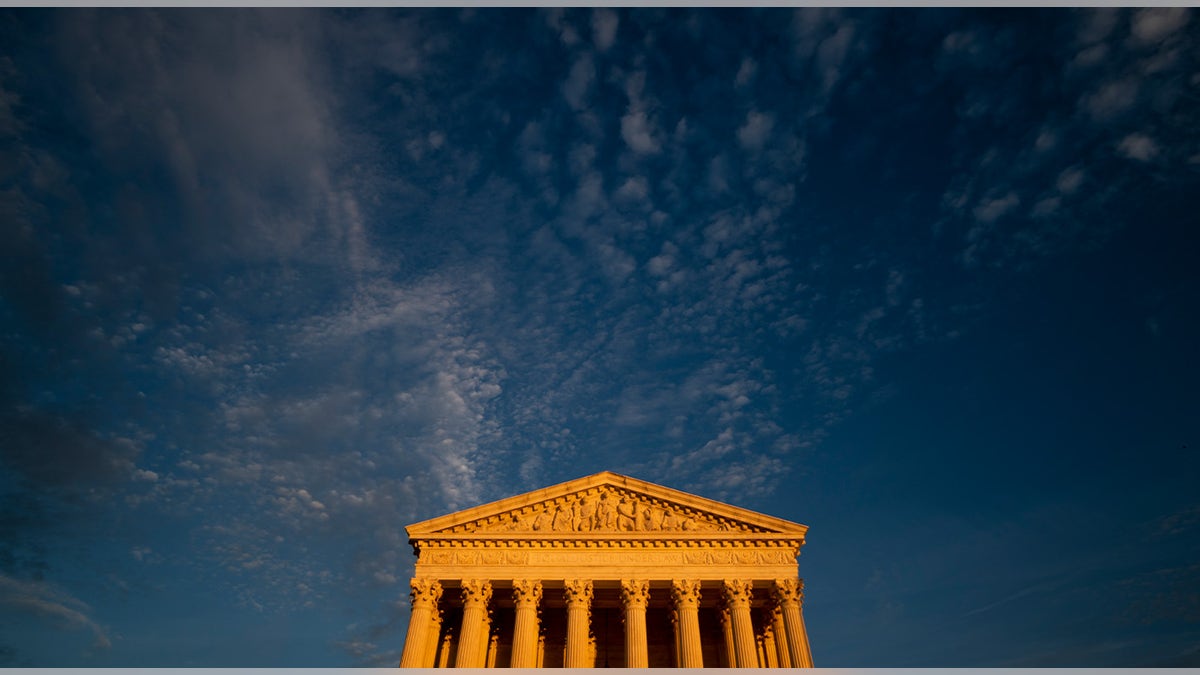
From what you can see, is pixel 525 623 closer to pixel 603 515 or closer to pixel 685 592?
pixel 603 515

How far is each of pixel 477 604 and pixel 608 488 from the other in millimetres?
8110

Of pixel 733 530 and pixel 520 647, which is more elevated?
pixel 733 530

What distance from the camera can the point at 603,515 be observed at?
1127 inches

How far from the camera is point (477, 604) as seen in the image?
26.4 meters

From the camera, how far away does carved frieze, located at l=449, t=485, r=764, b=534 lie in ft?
91.8

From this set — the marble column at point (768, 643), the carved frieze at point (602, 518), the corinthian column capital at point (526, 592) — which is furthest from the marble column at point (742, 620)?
the corinthian column capital at point (526, 592)

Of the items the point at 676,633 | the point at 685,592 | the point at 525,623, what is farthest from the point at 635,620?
the point at 525,623

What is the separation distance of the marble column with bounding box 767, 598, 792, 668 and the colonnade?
0.04 metres

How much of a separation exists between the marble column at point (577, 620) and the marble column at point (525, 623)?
1432 millimetres

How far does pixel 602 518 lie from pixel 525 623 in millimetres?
5768

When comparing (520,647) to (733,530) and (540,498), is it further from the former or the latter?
(733,530)

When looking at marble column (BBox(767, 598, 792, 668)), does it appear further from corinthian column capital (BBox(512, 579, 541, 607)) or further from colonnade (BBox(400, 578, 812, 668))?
corinthian column capital (BBox(512, 579, 541, 607))

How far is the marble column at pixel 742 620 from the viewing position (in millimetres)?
24969

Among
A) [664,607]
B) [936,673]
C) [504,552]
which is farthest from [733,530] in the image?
[936,673]
